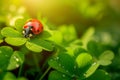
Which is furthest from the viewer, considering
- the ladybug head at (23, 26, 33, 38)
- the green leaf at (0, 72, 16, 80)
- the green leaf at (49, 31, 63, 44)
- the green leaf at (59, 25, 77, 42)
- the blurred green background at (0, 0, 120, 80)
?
the blurred green background at (0, 0, 120, 80)

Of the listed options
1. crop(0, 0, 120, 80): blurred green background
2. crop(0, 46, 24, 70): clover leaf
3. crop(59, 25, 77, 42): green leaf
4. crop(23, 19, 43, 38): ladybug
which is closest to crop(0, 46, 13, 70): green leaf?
crop(0, 46, 24, 70): clover leaf

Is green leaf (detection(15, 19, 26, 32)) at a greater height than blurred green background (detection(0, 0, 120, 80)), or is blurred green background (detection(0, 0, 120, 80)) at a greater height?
green leaf (detection(15, 19, 26, 32))

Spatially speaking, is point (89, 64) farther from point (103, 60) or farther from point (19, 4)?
point (19, 4)

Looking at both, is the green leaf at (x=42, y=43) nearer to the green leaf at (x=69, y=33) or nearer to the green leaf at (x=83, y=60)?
the green leaf at (x=83, y=60)

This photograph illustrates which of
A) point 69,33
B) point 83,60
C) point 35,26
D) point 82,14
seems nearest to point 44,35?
point 35,26

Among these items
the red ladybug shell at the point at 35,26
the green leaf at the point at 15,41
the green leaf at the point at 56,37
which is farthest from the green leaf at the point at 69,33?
the green leaf at the point at 15,41

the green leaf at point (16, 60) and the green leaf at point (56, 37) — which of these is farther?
the green leaf at point (56, 37)

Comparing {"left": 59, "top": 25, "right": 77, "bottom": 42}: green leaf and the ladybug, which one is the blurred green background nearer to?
{"left": 59, "top": 25, "right": 77, "bottom": 42}: green leaf

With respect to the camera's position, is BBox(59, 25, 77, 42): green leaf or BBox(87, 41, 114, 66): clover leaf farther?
BBox(59, 25, 77, 42): green leaf

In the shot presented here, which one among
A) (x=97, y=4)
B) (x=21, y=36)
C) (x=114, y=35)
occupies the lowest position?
(x=114, y=35)

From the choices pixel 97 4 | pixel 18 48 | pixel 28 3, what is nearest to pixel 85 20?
pixel 97 4

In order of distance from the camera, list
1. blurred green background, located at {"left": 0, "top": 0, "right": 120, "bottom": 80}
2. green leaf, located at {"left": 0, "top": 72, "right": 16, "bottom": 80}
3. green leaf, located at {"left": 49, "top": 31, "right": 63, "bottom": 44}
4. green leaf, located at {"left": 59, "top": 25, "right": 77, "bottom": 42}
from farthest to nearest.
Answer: blurred green background, located at {"left": 0, "top": 0, "right": 120, "bottom": 80}
green leaf, located at {"left": 59, "top": 25, "right": 77, "bottom": 42}
green leaf, located at {"left": 49, "top": 31, "right": 63, "bottom": 44}
green leaf, located at {"left": 0, "top": 72, "right": 16, "bottom": 80}
